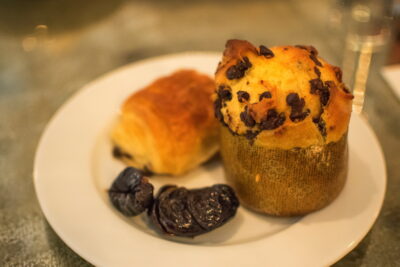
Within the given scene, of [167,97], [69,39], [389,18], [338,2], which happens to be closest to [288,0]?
[338,2]

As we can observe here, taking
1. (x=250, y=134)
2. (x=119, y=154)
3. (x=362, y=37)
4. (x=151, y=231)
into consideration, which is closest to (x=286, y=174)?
(x=250, y=134)

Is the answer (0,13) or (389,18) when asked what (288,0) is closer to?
(389,18)

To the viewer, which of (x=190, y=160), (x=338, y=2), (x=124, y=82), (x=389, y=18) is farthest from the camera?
(x=338, y=2)

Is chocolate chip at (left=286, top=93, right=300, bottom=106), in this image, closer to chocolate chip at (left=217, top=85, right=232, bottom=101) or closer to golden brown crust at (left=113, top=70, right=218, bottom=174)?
chocolate chip at (left=217, top=85, right=232, bottom=101)

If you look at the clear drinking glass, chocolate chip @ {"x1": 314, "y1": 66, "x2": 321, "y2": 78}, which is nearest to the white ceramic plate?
chocolate chip @ {"x1": 314, "y1": 66, "x2": 321, "y2": 78}

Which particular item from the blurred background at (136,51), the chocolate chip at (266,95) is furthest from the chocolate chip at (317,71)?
the blurred background at (136,51)
